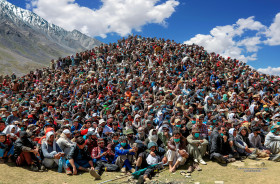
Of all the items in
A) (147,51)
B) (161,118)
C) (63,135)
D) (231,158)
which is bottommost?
(231,158)

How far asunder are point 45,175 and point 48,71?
22539 mm

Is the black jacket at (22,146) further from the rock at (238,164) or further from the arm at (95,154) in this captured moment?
the rock at (238,164)

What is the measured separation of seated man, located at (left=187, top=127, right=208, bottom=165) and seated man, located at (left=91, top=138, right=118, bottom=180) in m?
3.33

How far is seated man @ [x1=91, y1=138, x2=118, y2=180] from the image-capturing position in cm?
779

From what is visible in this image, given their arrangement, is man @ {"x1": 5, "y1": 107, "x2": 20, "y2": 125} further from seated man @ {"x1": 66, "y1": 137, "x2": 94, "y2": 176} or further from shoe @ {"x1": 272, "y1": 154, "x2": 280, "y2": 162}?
shoe @ {"x1": 272, "y1": 154, "x2": 280, "y2": 162}

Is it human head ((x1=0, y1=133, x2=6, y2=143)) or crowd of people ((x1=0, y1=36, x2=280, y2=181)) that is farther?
crowd of people ((x1=0, y1=36, x2=280, y2=181))

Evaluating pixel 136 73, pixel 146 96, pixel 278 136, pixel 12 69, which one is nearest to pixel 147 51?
pixel 136 73

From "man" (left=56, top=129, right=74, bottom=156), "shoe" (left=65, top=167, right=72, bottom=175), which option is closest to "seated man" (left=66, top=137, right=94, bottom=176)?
"shoe" (left=65, top=167, right=72, bottom=175)

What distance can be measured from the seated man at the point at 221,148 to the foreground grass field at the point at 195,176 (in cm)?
36

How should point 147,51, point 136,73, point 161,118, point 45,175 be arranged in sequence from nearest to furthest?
point 45,175, point 161,118, point 136,73, point 147,51

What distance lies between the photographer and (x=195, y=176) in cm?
720

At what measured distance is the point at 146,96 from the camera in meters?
14.1

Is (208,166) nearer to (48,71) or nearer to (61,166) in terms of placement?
(61,166)

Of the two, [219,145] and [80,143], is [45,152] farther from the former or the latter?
[219,145]
